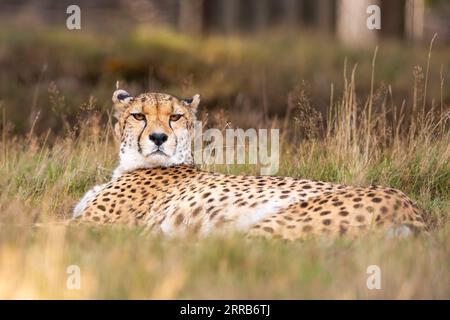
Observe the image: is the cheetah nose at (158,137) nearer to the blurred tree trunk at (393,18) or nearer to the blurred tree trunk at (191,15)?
the blurred tree trunk at (393,18)

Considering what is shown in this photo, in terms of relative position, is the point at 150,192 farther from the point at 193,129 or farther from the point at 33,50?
the point at 33,50

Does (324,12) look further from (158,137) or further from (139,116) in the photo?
(158,137)

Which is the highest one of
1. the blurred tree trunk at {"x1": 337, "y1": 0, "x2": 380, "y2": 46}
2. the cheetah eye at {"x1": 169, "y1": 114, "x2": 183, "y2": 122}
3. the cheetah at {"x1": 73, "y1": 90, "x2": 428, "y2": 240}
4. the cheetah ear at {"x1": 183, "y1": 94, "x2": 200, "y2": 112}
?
the blurred tree trunk at {"x1": 337, "y1": 0, "x2": 380, "y2": 46}

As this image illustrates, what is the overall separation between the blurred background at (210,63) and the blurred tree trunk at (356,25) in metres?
0.02

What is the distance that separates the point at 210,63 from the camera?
47.5ft

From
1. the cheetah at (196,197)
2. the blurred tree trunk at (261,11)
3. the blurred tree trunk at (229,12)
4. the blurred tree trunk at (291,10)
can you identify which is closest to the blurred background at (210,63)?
the blurred tree trunk at (229,12)

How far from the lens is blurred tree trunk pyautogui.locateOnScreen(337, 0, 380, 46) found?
52.7 feet

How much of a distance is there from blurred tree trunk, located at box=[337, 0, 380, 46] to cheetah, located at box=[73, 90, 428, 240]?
30.7 feet

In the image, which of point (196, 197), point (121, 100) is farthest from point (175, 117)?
point (196, 197)

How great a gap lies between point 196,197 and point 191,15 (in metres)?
12.8

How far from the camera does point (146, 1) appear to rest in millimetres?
21297

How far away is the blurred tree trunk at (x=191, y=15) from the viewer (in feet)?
60.2

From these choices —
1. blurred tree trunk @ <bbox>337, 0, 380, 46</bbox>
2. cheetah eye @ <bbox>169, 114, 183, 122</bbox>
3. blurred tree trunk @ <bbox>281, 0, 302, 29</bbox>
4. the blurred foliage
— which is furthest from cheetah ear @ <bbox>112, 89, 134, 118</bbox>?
blurred tree trunk @ <bbox>281, 0, 302, 29</bbox>

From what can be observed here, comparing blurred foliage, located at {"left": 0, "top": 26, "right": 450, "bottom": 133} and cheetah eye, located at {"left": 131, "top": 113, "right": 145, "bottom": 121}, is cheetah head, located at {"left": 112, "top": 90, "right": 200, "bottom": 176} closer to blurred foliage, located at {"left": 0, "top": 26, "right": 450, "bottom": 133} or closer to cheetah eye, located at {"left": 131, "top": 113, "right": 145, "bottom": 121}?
cheetah eye, located at {"left": 131, "top": 113, "right": 145, "bottom": 121}
